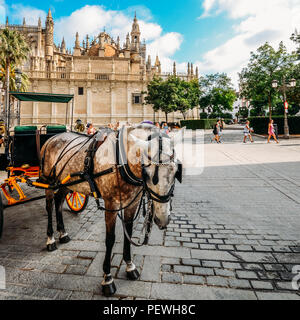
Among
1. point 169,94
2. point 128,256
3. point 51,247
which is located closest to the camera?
point 128,256

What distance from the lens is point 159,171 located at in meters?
2.19

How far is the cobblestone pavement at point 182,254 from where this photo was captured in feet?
8.16

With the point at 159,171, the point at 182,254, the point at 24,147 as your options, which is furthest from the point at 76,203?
the point at 159,171

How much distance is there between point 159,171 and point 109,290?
5.09 feet

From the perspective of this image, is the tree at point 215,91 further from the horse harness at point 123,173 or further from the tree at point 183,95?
the horse harness at point 123,173

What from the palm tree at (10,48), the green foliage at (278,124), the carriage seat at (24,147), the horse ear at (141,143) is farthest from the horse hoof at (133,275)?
the green foliage at (278,124)

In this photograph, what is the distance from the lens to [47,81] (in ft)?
142

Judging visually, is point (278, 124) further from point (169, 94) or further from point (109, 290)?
point (109, 290)

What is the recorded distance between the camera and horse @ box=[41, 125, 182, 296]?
2215mm

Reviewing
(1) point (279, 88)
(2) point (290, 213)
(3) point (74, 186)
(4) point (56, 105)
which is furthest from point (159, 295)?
(4) point (56, 105)

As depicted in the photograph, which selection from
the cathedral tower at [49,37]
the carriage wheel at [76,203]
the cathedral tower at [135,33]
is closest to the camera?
the carriage wheel at [76,203]

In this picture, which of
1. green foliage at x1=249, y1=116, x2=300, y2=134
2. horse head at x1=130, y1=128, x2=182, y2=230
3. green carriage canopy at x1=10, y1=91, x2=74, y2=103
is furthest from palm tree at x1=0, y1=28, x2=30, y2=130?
green foliage at x1=249, y1=116, x2=300, y2=134

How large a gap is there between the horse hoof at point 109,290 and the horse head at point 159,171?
3.27 ft
